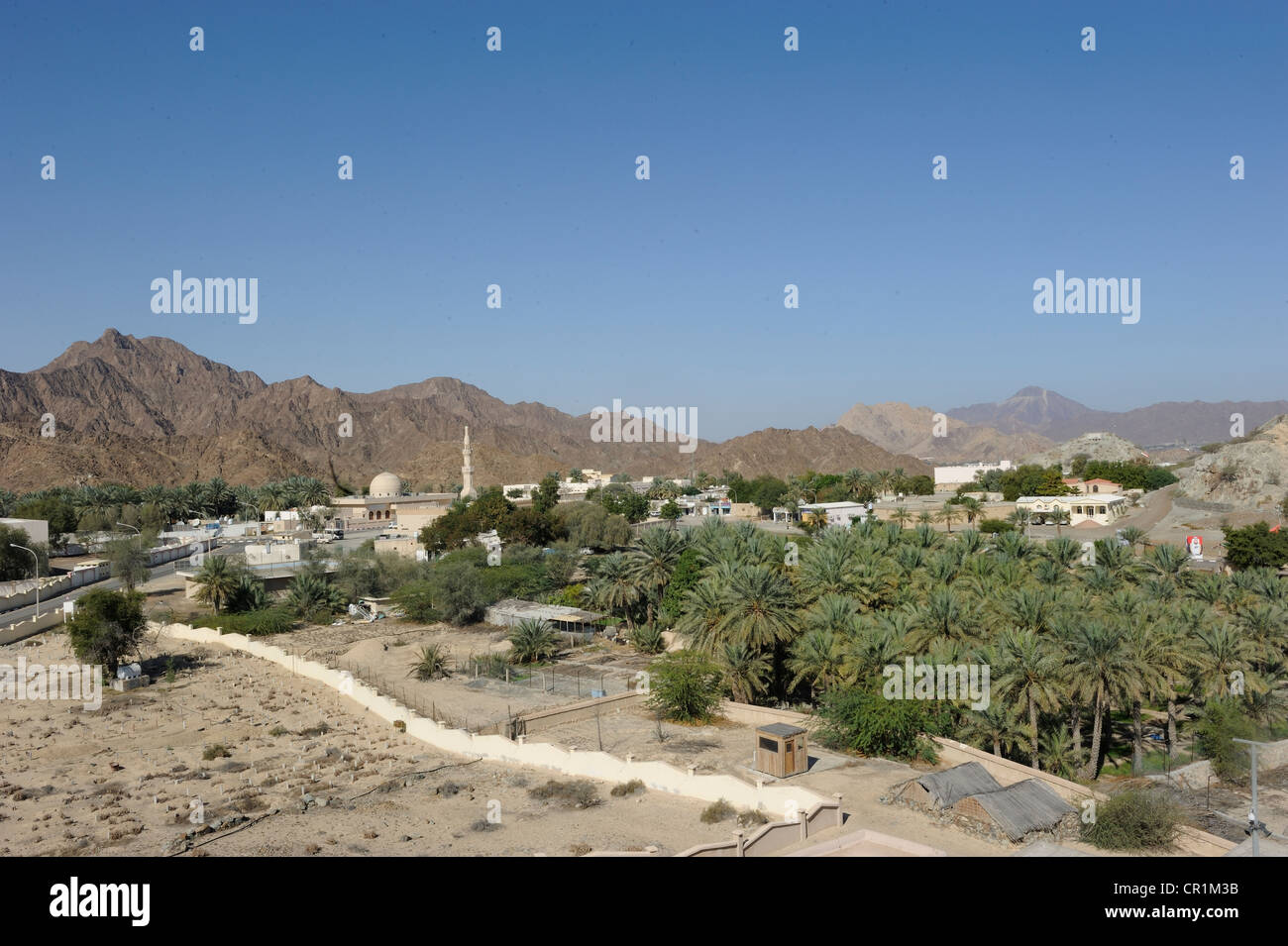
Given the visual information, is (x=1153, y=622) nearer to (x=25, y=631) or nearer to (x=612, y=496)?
(x=25, y=631)

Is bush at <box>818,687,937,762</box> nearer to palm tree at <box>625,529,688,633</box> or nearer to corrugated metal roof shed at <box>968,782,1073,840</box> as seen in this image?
corrugated metal roof shed at <box>968,782,1073,840</box>

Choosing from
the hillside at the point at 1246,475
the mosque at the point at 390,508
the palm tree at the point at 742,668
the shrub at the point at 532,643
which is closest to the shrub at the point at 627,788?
the palm tree at the point at 742,668

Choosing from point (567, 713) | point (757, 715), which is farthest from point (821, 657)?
point (567, 713)

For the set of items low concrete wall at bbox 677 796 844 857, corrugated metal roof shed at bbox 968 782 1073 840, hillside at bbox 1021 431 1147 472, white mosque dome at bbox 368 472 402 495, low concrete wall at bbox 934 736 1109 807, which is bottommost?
low concrete wall at bbox 934 736 1109 807

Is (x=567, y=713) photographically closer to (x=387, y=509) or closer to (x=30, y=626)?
(x=30, y=626)

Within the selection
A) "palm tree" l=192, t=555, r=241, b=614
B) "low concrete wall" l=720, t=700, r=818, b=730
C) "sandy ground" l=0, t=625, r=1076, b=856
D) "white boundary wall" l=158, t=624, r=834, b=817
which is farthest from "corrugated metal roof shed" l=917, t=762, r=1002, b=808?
"palm tree" l=192, t=555, r=241, b=614

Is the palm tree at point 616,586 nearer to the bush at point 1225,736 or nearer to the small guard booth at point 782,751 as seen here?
the small guard booth at point 782,751
